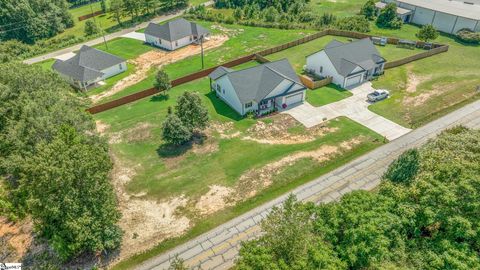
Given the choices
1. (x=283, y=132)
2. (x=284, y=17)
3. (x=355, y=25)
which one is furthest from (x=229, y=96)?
(x=284, y=17)

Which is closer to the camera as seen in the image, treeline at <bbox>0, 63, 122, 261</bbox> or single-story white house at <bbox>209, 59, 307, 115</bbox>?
treeline at <bbox>0, 63, 122, 261</bbox>

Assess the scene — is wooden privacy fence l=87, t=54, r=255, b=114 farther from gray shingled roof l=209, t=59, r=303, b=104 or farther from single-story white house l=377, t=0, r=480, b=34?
single-story white house l=377, t=0, r=480, b=34

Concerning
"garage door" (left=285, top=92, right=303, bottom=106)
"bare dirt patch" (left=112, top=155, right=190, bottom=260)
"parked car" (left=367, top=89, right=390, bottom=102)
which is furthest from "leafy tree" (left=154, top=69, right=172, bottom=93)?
"parked car" (left=367, top=89, right=390, bottom=102)

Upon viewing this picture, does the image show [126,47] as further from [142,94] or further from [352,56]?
[352,56]

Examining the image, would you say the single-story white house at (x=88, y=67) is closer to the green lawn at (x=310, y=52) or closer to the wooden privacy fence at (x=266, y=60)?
→ the wooden privacy fence at (x=266, y=60)

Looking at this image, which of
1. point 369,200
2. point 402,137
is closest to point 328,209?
point 369,200

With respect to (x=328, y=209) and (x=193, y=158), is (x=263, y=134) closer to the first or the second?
(x=193, y=158)

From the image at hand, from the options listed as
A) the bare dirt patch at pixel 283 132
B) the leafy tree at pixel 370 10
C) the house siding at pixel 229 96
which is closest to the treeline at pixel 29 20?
the house siding at pixel 229 96
